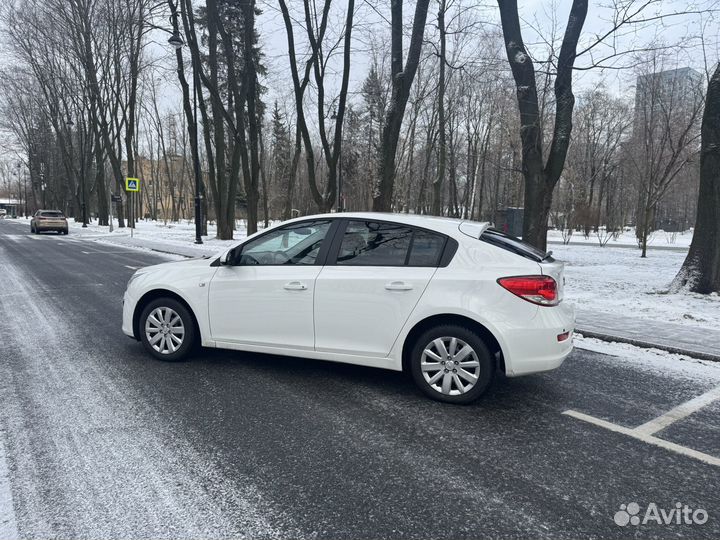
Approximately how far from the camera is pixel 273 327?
4.66 meters

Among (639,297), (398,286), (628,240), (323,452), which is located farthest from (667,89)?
(628,240)

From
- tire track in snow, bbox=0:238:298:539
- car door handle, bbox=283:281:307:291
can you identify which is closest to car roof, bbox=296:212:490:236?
car door handle, bbox=283:281:307:291

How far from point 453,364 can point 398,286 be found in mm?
800

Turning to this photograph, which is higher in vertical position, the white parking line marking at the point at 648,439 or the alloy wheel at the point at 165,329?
the alloy wheel at the point at 165,329

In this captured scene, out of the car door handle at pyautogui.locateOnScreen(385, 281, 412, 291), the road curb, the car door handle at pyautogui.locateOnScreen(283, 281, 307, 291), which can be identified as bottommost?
the road curb

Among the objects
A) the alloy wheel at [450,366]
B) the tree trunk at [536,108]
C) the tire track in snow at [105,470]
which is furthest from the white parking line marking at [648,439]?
the tree trunk at [536,108]

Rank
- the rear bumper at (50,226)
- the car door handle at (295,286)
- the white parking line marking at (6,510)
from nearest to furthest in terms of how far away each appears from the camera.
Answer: the white parking line marking at (6,510), the car door handle at (295,286), the rear bumper at (50,226)

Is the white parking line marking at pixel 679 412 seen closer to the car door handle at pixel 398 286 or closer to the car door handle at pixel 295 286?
the car door handle at pixel 398 286

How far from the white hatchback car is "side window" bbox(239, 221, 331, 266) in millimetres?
11

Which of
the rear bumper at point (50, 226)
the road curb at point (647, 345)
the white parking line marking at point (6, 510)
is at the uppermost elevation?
the rear bumper at point (50, 226)

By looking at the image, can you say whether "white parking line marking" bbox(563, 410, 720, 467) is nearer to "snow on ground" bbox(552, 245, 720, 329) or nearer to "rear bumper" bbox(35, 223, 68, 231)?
"snow on ground" bbox(552, 245, 720, 329)

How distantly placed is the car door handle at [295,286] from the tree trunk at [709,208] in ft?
27.1

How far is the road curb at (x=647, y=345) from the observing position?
5672mm

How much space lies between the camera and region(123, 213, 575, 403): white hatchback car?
396 cm
